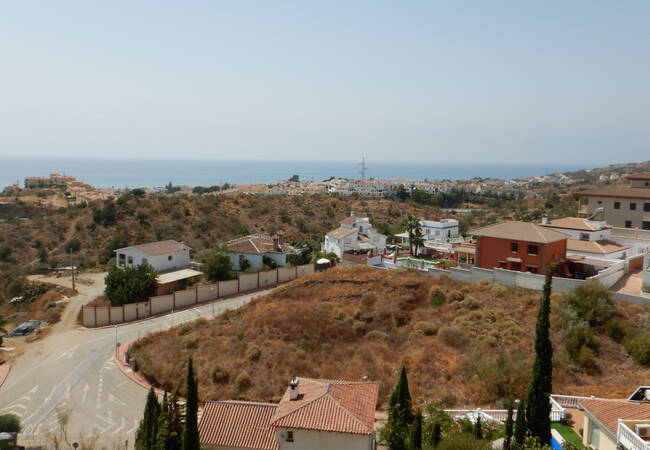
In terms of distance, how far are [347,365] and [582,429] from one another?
1076 centimetres

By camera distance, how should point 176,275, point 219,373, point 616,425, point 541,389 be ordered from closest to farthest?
point 616,425, point 541,389, point 219,373, point 176,275

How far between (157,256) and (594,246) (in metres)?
35.3

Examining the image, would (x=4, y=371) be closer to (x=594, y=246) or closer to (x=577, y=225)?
(x=594, y=246)

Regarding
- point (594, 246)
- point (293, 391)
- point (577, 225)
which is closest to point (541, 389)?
point (293, 391)

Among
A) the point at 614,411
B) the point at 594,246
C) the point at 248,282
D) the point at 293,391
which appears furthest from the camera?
the point at 248,282

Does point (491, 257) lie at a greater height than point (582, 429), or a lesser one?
greater

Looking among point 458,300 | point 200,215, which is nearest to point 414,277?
point 458,300

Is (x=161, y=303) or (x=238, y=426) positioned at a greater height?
(x=238, y=426)

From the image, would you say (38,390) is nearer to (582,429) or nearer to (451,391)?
(451,391)

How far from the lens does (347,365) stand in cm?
2388

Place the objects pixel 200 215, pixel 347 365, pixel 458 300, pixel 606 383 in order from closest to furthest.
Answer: pixel 606 383 < pixel 347 365 < pixel 458 300 < pixel 200 215

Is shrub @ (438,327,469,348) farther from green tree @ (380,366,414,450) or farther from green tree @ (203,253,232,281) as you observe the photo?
green tree @ (203,253,232,281)

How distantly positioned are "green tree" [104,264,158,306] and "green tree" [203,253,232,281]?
5056mm

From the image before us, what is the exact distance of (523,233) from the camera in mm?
31047
